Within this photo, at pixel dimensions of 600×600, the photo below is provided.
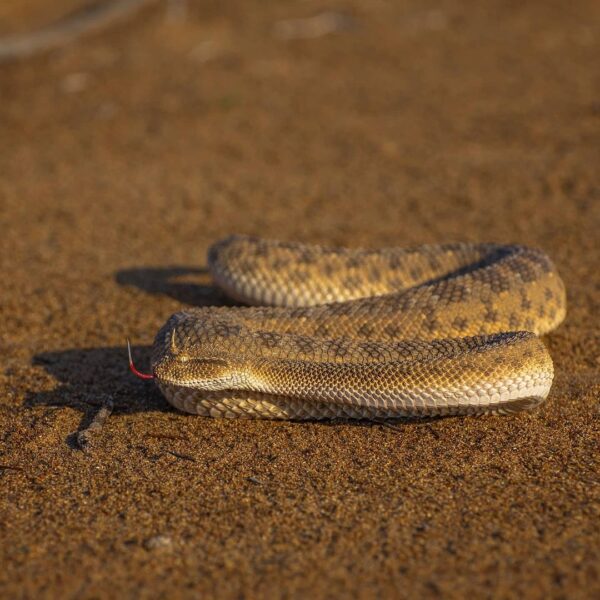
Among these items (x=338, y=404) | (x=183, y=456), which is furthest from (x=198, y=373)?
(x=338, y=404)

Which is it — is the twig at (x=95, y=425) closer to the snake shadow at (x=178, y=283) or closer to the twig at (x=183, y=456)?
the twig at (x=183, y=456)

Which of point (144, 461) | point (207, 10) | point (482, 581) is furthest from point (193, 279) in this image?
point (207, 10)

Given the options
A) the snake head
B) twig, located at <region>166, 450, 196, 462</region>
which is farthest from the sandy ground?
the snake head

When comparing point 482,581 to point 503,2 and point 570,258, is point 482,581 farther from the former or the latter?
point 503,2

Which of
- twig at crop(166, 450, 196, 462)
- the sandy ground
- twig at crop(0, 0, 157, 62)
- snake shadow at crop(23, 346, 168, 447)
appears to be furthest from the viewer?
twig at crop(0, 0, 157, 62)

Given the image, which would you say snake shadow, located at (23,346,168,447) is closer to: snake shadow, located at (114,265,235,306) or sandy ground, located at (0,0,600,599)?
sandy ground, located at (0,0,600,599)

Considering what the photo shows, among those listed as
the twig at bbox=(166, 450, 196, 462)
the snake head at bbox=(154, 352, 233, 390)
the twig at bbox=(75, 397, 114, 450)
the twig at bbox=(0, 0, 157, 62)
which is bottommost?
the twig at bbox=(166, 450, 196, 462)

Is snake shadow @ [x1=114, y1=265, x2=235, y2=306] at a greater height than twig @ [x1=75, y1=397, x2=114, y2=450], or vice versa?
twig @ [x1=75, y1=397, x2=114, y2=450]

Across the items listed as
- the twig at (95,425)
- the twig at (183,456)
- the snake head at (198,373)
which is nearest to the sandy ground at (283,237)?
the twig at (183,456)

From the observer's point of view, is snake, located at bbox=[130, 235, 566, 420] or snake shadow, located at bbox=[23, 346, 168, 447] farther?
snake shadow, located at bbox=[23, 346, 168, 447]
